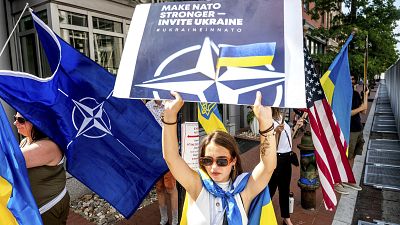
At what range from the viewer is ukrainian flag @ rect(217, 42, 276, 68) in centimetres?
198

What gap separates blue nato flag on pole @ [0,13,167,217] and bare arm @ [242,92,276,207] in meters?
1.44

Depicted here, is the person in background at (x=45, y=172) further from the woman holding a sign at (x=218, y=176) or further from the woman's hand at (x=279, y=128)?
the woman's hand at (x=279, y=128)

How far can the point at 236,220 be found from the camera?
1.96 meters

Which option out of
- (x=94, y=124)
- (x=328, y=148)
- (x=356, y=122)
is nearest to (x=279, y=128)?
(x=328, y=148)

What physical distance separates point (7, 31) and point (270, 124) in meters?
6.44

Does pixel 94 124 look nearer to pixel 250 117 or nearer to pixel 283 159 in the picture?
pixel 283 159

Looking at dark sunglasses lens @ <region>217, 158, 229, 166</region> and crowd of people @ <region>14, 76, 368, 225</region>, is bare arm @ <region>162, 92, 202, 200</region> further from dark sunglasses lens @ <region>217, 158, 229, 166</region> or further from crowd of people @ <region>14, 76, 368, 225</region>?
dark sunglasses lens @ <region>217, 158, 229, 166</region>

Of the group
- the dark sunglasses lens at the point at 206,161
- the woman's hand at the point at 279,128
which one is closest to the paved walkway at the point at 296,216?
the woman's hand at the point at 279,128

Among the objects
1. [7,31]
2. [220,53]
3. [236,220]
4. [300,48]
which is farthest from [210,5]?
[7,31]

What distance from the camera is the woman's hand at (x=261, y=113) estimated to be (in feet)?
6.15

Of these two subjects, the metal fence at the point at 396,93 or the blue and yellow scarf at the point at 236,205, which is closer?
the blue and yellow scarf at the point at 236,205

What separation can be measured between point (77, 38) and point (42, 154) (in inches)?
165

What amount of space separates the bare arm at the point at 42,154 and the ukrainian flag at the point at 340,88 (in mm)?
3365

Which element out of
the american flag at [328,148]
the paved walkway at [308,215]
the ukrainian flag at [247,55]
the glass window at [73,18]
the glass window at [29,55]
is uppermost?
the glass window at [73,18]
